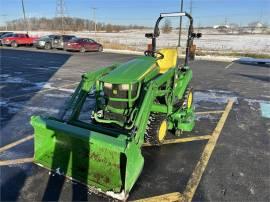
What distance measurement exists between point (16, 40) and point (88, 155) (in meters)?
26.7

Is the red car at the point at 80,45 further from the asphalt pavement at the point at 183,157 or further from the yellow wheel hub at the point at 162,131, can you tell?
the yellow wheel hub at the point at 162,131

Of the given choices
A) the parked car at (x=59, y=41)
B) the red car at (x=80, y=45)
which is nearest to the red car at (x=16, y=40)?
the parked car at (x=59, y=41)

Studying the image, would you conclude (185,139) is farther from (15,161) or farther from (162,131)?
(15,161)

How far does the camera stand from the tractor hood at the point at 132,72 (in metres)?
4.44

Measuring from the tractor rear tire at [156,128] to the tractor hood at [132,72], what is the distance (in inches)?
30.5

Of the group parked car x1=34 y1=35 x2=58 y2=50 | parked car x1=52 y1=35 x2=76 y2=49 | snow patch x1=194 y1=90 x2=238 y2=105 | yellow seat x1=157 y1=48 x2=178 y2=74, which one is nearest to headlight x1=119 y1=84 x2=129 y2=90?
yellow seat x1=157 y1=48 x2=178 y2=74

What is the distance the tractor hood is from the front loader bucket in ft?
3.24

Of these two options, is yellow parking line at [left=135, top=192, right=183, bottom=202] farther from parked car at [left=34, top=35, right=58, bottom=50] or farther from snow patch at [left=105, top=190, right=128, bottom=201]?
parked car at [left=34, top=35, right=58, bottom=50]

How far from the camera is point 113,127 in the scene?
14.9ft

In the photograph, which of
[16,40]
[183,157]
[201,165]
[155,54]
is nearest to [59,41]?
[16,40]

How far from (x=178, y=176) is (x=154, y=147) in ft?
3.14

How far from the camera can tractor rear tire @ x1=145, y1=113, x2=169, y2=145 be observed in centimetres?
486

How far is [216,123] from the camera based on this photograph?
21.6 ft

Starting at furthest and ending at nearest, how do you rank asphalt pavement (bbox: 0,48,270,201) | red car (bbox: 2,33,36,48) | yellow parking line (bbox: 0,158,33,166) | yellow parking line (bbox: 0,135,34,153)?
1. red car (bbox: 2,33,36,48)
2. yellow parking line (bbox: 0,135,34,153)
3. yellow parking line (bbox: 0,158,33,166)
4. asphalt pavement (bbox: 0,48,270,201)
